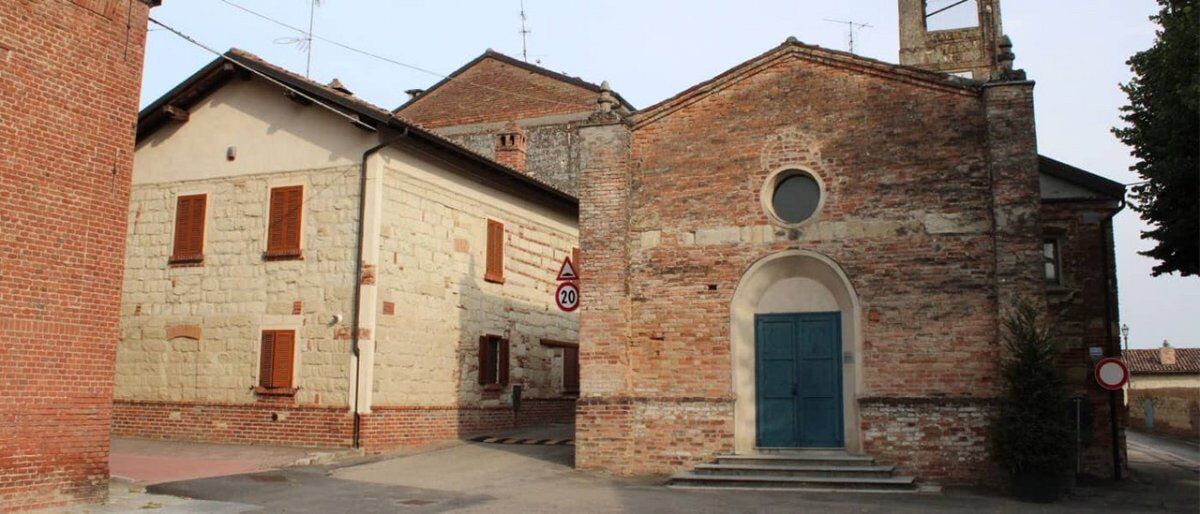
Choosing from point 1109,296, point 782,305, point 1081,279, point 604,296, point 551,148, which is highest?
point 551,148

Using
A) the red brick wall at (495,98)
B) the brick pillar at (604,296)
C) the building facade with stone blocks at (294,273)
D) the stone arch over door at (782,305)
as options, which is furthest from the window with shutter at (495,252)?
the red brick wall at (495,98)

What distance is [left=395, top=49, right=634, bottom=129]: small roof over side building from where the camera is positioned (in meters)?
31.0

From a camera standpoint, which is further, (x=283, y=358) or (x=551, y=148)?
(x=551, y=148)

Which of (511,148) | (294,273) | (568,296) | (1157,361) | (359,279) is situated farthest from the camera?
(1157,361)

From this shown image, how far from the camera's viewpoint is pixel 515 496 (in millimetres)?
12523

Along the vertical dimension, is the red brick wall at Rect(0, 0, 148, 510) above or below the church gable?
below

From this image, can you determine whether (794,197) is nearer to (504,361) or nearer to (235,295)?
(504,361)

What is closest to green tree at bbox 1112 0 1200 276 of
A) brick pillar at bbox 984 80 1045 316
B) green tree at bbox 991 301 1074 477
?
brick pillar at bbox 984 80 1045 316

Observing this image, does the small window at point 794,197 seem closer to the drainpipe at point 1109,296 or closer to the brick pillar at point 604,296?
the brick pillar at point 604,296

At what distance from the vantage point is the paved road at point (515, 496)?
11.5 m

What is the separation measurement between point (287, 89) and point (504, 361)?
24.0ft

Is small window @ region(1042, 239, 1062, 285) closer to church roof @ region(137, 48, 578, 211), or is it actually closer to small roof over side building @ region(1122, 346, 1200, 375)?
church roof @ region(137, 48, 578, 211)

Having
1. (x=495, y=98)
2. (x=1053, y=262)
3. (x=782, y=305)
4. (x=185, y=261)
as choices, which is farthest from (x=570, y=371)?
(x=495, y=98)

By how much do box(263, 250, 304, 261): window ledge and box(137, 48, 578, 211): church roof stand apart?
265 cm
